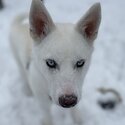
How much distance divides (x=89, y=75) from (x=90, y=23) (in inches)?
57.5

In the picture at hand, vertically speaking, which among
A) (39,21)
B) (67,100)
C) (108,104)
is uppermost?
(39,21)

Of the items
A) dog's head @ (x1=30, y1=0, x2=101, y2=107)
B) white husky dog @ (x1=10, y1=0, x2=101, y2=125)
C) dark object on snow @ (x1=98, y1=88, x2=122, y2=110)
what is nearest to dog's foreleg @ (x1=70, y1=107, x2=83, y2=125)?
dark object on snow @ (x1=98, y1=88, x2=122, y2=110)

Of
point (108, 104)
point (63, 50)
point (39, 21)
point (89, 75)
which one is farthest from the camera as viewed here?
point (89, 75)

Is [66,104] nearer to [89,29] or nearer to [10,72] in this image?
[89,29]

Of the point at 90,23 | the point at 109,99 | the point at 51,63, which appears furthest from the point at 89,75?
the point at 51,63

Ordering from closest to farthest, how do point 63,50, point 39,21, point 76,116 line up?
1. point 63,50
2. point 39,21
3. point 76,116

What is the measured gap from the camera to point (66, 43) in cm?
272

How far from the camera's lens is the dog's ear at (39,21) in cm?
277

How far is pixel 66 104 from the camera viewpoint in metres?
2.75

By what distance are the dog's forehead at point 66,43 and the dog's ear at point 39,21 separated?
0.06 metres

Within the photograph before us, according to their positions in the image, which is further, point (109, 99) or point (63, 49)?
point (109, 99)

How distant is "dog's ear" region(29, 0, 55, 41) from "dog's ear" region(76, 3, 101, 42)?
0.24m

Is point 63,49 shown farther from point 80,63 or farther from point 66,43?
point 80,63

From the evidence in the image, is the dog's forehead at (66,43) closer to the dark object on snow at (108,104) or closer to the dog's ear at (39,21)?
the dog's ear at (39,21)
